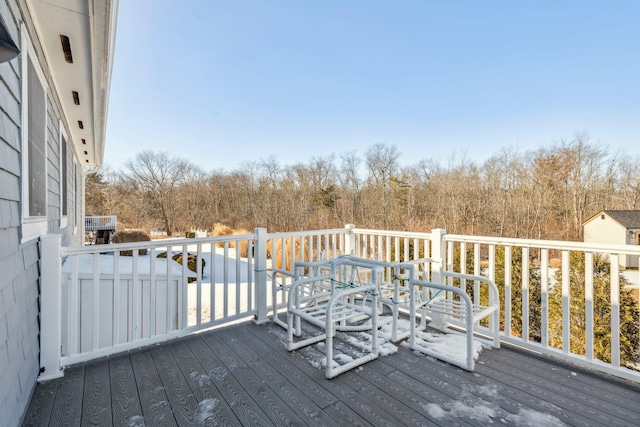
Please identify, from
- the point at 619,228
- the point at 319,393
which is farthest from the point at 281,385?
the point at 619,228

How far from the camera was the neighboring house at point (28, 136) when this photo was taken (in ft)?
4.89

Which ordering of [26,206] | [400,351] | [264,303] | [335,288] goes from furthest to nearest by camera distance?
[264,303] < [335,288] < [400,351] < [26,206]

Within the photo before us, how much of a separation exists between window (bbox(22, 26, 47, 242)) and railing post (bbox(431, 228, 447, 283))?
3.27m

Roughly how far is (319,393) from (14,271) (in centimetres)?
190

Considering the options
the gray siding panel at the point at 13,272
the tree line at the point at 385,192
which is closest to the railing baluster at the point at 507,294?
the gray siding panel at the point at 13,272

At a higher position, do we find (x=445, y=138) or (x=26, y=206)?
(x=445, y=138)

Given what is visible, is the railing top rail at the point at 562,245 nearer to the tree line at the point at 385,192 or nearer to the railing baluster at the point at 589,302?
the railing baluster at the point at 589,302

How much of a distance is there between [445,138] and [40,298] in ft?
58.8

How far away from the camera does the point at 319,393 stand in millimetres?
1904

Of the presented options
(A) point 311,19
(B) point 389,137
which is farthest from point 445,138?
(A) point 311,19

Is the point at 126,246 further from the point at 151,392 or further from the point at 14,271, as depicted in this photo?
the point at 151,392

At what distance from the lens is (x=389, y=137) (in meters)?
18.0

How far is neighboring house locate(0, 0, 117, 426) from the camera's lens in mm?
1491

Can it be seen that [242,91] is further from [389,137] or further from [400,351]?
[400,351]
